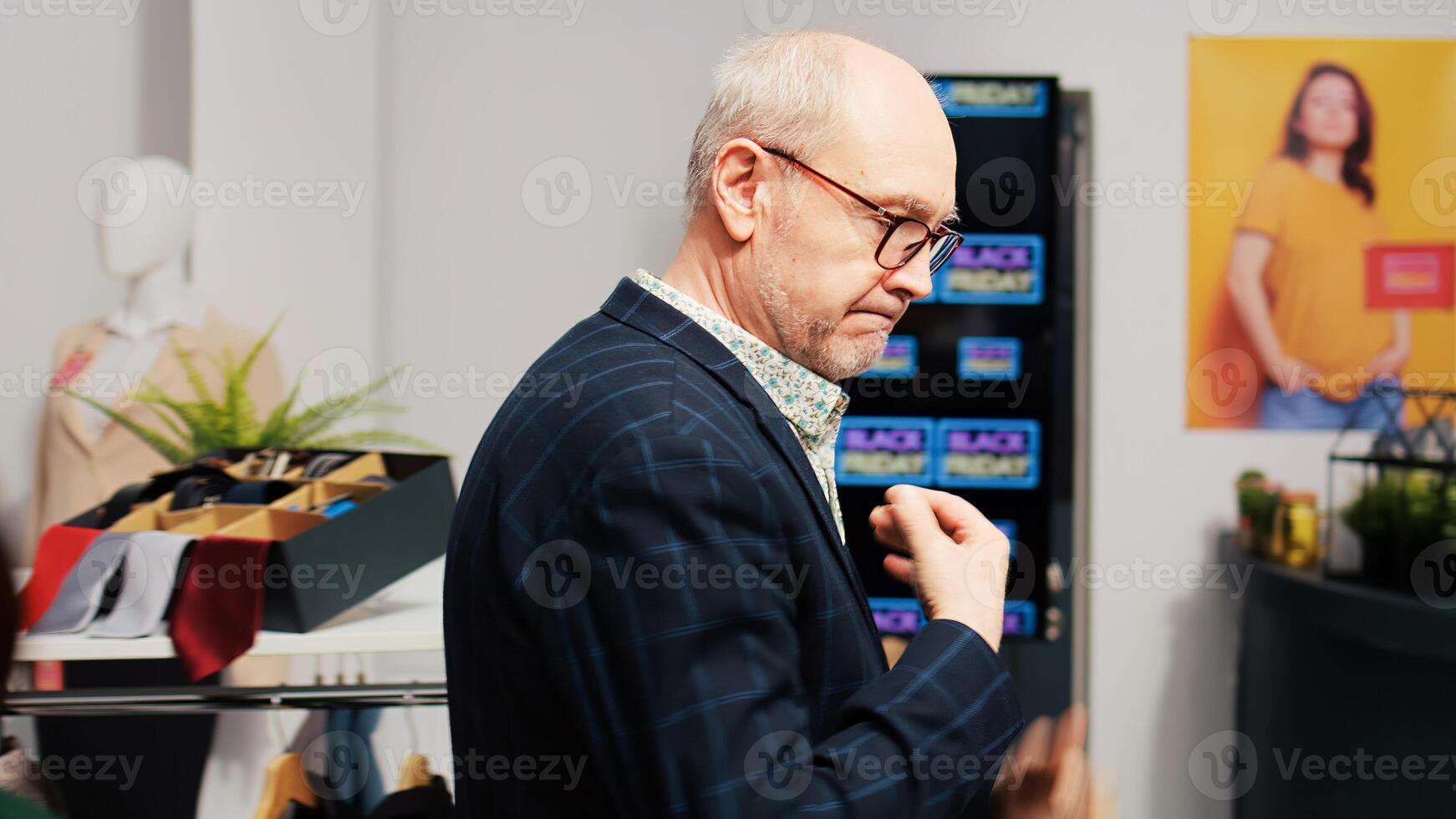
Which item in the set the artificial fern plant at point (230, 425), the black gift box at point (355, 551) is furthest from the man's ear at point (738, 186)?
the artificial fern plant at point (230, 425)

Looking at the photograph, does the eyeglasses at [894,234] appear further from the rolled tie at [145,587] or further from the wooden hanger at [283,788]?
the wooden hanger at [283,788]

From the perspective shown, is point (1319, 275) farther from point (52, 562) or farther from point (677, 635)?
point (52, 562)

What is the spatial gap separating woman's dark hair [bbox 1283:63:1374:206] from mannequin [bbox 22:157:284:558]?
3.09m

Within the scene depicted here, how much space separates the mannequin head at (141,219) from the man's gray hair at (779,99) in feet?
7.91

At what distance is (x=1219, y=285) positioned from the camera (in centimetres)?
324

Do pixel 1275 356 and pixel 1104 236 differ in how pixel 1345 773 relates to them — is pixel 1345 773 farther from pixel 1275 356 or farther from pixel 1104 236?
pixel 1104 236

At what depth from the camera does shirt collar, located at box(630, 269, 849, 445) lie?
95cm

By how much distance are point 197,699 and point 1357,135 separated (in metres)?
3.47

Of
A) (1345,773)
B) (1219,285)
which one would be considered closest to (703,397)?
(1345,773)

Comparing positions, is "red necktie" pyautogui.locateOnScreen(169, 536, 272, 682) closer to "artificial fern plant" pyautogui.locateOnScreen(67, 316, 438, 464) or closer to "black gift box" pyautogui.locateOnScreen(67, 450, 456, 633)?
"black gift box" pyautogui.locateOnScreen(67, 450, 456, 633)

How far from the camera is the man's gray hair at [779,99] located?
0.92m

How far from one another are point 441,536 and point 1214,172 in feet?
8.60

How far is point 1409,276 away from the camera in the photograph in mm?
3256

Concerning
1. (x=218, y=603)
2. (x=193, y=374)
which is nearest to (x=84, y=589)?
(x=218, y=603)
